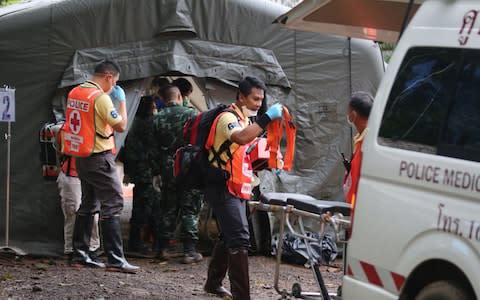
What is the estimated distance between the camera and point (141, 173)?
10227 millimetres

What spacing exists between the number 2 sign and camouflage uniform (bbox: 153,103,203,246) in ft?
4.90

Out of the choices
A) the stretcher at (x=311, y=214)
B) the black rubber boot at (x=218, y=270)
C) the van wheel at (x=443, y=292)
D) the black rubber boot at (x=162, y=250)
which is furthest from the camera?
the black rubber boot at (x=162, y=250)

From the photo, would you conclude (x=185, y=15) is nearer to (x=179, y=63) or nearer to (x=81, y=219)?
(x=179, y=63)

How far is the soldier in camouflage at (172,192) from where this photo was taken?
32.4 feet

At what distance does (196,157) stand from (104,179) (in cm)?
187

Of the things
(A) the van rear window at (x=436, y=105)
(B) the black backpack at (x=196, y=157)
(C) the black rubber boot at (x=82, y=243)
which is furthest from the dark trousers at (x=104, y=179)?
(A) the van rear window at (x=436, y=105)

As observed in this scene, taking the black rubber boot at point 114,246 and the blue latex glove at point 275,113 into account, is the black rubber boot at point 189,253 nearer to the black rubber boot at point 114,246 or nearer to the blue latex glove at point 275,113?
the black rubber boot at point 114,246

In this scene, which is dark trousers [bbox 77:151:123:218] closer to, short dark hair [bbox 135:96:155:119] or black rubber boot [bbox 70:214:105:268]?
black rubber boot [bbox 70:214:105:268]

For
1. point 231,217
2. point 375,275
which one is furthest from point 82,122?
point 375,275

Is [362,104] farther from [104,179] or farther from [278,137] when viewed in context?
[104,179]

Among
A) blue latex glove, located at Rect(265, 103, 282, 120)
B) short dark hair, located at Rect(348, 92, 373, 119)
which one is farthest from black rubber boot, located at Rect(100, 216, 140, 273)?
short dark hair, located at Rect(348, 92, 373, 119)

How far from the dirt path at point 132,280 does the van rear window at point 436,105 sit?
332 centimetres

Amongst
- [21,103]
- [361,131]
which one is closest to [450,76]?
[361,131]

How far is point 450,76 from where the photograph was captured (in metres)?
5.13
